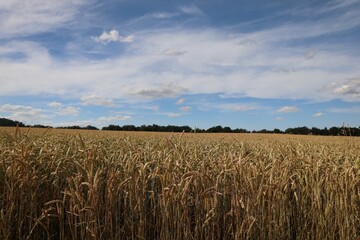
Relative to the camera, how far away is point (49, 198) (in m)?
4.67

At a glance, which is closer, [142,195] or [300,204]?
[142,195]

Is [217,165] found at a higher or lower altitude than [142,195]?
higher

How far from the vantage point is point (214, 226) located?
14.6ft

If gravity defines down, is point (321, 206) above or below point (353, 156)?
below

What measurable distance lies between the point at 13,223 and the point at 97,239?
1.17m

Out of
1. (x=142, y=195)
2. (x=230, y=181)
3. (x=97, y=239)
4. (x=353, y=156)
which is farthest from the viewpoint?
(x=353, y=156)

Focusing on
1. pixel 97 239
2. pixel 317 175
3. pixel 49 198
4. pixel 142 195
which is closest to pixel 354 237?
pixel 317 175

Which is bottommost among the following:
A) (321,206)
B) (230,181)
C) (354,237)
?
(354,237)

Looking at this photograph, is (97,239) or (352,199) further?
(352,199)

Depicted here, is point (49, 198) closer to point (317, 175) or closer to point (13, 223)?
point (13, 223)

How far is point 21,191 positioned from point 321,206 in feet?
13.7

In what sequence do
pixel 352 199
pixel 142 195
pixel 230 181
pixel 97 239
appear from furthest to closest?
pixel 352 199, pixel 230 181, pixel 142 195, pixel 97 239

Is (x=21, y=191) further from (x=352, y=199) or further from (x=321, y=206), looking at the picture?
(x=352, y=199)

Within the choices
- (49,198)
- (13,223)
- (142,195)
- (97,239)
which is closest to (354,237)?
(142,195)
